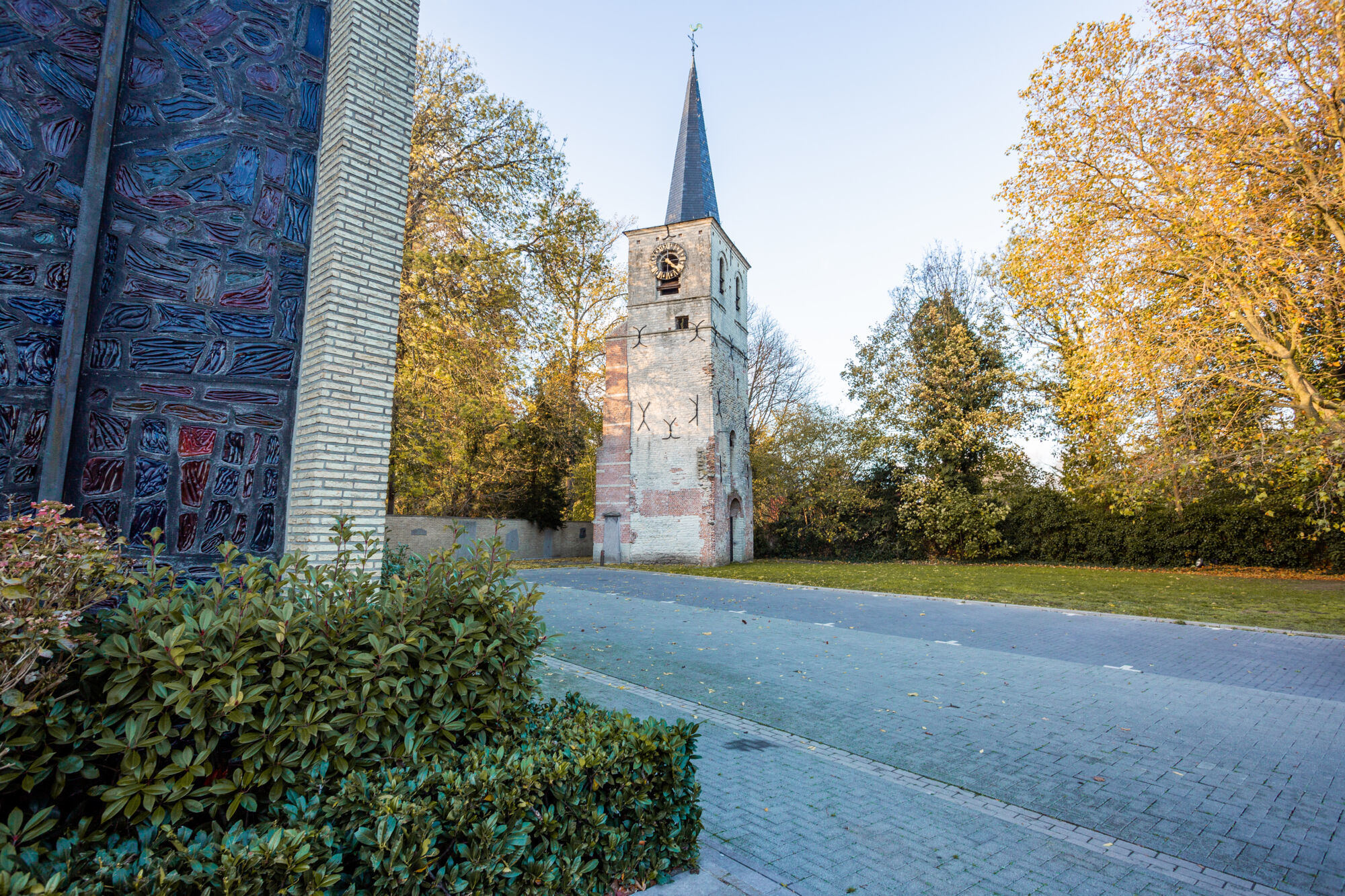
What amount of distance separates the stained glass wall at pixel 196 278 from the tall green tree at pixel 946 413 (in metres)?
23.8

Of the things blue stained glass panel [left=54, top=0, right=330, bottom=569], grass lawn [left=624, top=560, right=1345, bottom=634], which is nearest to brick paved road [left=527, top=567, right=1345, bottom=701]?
grass lawn [left=624, top=560, right=1345, bottom=634]

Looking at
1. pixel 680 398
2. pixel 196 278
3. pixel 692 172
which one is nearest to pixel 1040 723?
pixel 196 278

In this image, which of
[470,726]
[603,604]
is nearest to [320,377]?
[470,726]

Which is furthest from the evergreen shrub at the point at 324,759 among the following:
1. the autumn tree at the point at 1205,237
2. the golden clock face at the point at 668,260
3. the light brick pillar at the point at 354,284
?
Result: the golden clock face at the point at 668,260

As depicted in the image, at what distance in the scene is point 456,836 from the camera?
7.74 feet

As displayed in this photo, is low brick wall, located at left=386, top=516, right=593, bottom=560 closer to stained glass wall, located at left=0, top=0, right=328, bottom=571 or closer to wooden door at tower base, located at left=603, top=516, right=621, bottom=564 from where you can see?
wooden door at tower base, located at left=603, top=516, right=621, bottom=564

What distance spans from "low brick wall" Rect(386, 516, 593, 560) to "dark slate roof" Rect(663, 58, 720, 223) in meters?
14.1

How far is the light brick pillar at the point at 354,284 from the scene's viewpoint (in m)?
4.62

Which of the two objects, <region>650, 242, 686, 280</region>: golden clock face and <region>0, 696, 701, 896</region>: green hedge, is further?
<region>650, 242, 686, 280</region>: golden clock face

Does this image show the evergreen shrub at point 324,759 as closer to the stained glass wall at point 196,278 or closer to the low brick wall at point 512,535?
the stained glass wall at point 196,278

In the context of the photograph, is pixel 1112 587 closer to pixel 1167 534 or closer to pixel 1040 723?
pixel 1167 534

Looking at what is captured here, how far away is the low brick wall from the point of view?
931 inches

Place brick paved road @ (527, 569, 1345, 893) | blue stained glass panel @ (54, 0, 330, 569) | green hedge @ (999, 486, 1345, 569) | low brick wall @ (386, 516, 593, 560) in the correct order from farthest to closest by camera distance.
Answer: low brick wall @ (386, 516, 593, 560) → green hedge @ (999, 486, 1345, 569) → blue stained glass panel @ (54, 0, 330, 569) → brick paved road @ (527, 569, 1345, 893)

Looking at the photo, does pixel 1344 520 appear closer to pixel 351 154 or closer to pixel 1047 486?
pixel 1047 486
